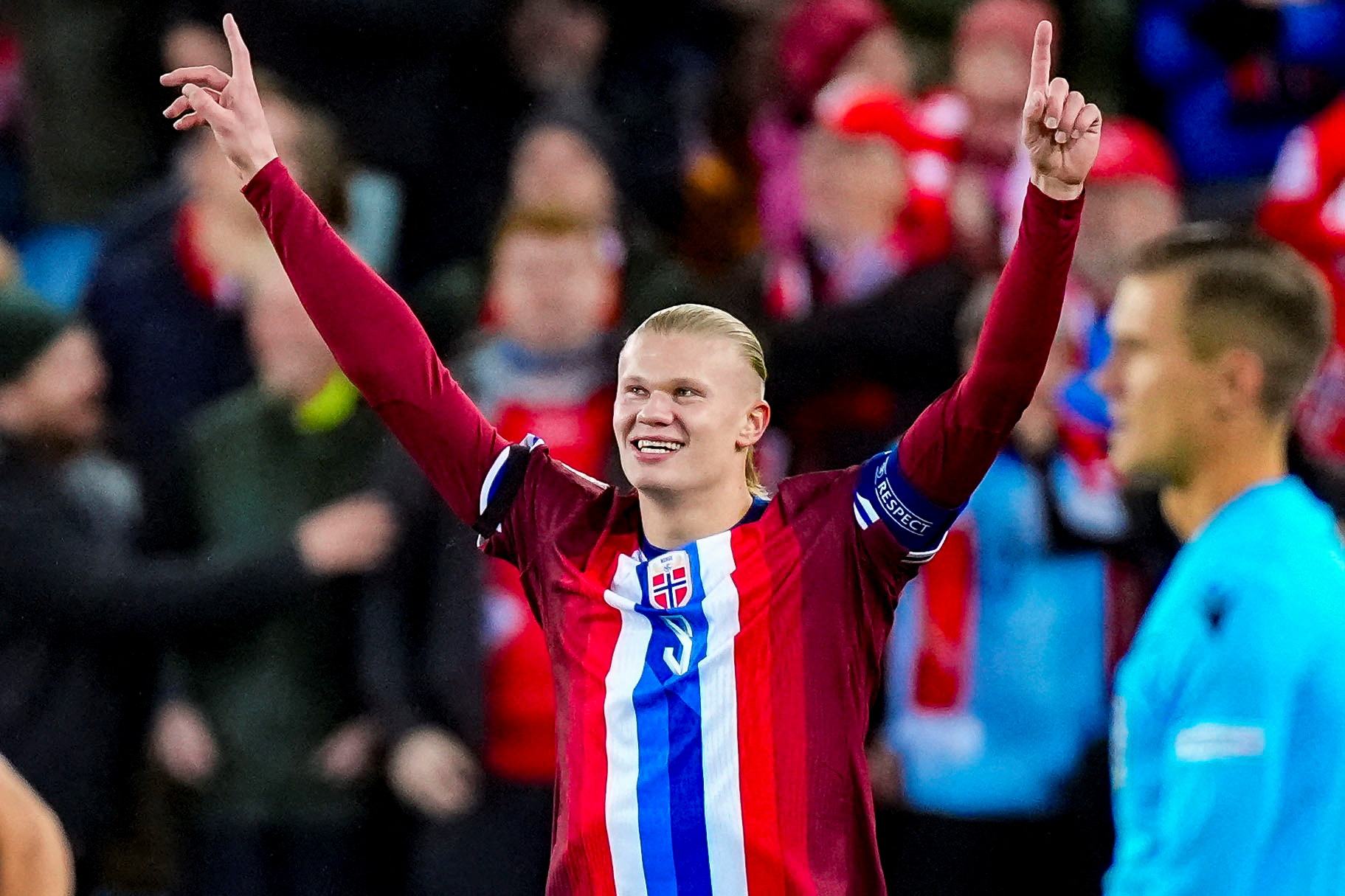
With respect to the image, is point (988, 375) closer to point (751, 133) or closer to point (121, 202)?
point (751, 133)

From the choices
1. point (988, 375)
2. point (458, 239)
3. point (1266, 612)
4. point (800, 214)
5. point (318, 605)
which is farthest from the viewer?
point (458, 239)

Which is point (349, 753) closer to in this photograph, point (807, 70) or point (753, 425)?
point (753, 425)

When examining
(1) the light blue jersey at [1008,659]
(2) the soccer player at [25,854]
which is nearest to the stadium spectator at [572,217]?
(1) the light blue jersey at [1008,659]

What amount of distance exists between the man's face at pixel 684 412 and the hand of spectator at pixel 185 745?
2366 millimetres

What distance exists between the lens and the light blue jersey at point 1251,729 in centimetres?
310

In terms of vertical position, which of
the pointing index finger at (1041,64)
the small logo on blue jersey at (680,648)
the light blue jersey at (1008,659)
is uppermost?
the pointing index finger at (1041,64)

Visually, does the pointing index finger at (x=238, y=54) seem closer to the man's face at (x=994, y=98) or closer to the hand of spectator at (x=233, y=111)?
the hand of spectator at (x=233, y=111)

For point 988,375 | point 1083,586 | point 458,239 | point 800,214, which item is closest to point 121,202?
point 458,239

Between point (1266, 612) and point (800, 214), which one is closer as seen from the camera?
point (1266, 612)

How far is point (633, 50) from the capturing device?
21.5 ft

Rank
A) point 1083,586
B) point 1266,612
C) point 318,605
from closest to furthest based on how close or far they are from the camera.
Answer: point 1266,612, point 1083,586, point 318,605

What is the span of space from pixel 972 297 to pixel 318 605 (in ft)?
6.14

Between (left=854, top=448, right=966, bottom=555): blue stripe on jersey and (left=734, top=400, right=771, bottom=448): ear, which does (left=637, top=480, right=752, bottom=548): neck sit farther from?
(left=854, top=448, right=966, bottom=555): blue stripe on jersey

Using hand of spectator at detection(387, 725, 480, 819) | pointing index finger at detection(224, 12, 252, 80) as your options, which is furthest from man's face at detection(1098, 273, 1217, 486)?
hand of spectator at detection(387, 725, 480, 819)
